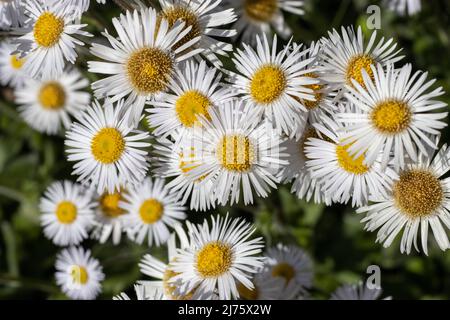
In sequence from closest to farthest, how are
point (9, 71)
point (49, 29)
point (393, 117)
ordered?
Answer: point (393, 117) → point (49, 29) → point (9, 71)

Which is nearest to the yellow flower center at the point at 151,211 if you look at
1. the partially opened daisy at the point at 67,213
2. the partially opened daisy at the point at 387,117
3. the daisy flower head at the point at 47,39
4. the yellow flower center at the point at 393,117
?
the partially opened daisy at the point at 67,213

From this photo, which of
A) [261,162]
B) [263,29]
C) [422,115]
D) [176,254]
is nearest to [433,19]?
[263,29]

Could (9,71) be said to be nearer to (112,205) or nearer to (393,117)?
(112,205)

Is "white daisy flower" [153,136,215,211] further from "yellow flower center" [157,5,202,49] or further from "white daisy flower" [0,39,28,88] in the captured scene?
"white daisy flower" [0,39,28,88]

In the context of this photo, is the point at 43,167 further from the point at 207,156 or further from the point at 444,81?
the point at 444,81

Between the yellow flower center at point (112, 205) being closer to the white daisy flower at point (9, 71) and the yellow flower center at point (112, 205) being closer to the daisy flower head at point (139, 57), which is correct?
the daisy flower head at point (139, 57)

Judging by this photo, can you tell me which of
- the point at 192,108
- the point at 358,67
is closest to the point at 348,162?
the point at 358,67
